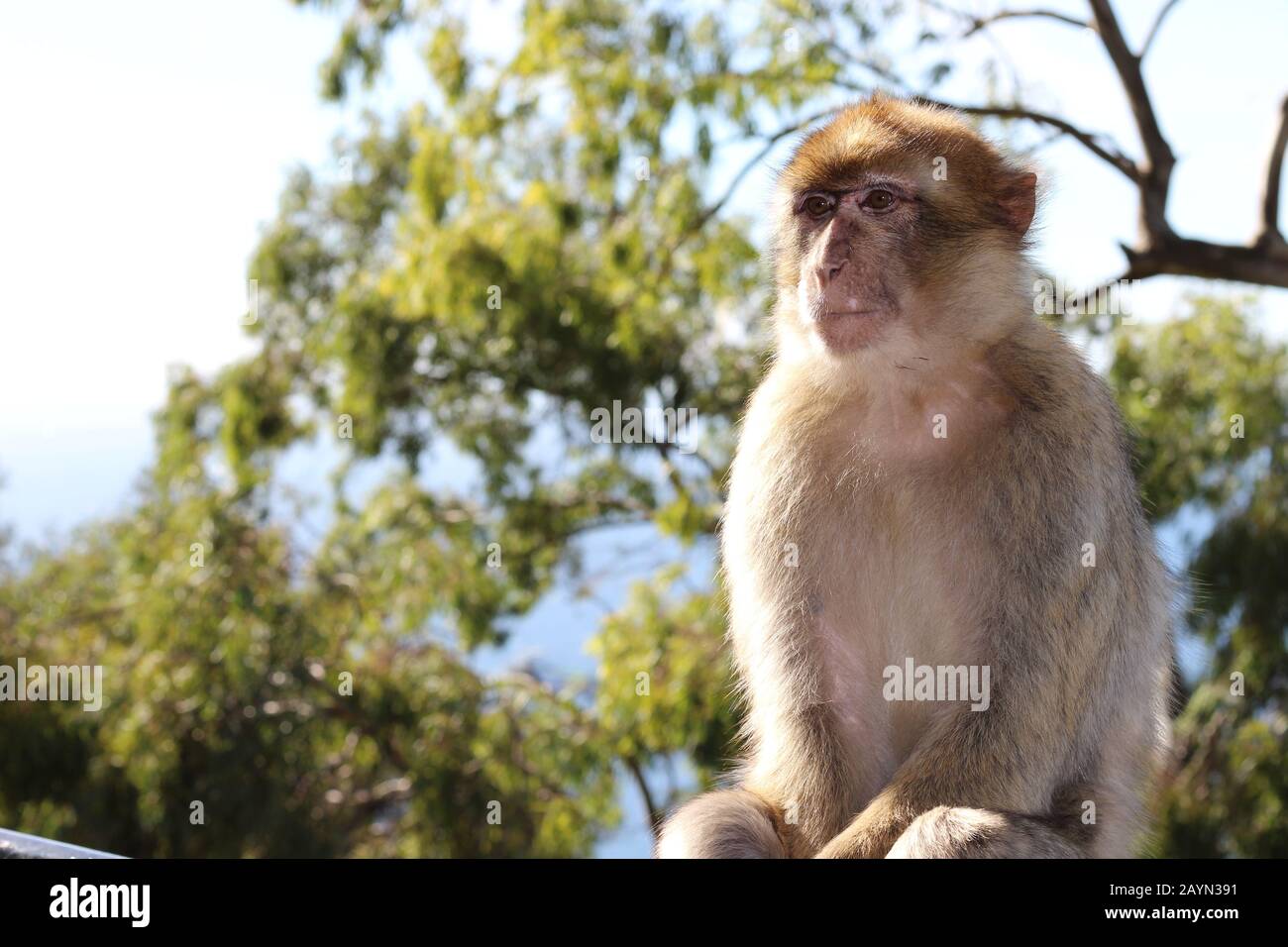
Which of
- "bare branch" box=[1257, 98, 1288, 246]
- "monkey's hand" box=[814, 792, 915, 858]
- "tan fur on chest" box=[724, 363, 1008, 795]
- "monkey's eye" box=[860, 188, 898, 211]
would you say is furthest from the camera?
"bare branch" box=[1257, 98, 1288, 246]

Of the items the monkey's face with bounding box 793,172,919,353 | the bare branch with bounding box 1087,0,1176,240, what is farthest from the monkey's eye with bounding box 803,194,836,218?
the bare branch with bounding box 1087,0,1176,240

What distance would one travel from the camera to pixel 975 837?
2062 mm

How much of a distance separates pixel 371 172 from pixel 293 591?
3.27m

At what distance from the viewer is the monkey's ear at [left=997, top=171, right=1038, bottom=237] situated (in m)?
2.79

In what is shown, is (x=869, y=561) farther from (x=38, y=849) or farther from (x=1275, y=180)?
(x=1275, y=180)

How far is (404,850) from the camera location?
10.2 m

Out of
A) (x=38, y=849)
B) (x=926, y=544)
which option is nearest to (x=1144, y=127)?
(x=926, y=544)

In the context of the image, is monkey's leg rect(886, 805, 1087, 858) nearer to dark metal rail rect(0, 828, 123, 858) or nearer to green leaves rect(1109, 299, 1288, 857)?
dark metal rail rect(0, 828, 123, 858)

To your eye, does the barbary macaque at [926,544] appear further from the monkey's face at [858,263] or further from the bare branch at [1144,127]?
the bare branch at [1144,127]

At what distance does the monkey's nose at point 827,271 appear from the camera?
2.58m

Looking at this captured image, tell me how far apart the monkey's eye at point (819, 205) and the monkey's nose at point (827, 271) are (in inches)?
7.7

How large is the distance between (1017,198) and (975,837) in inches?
55.2
